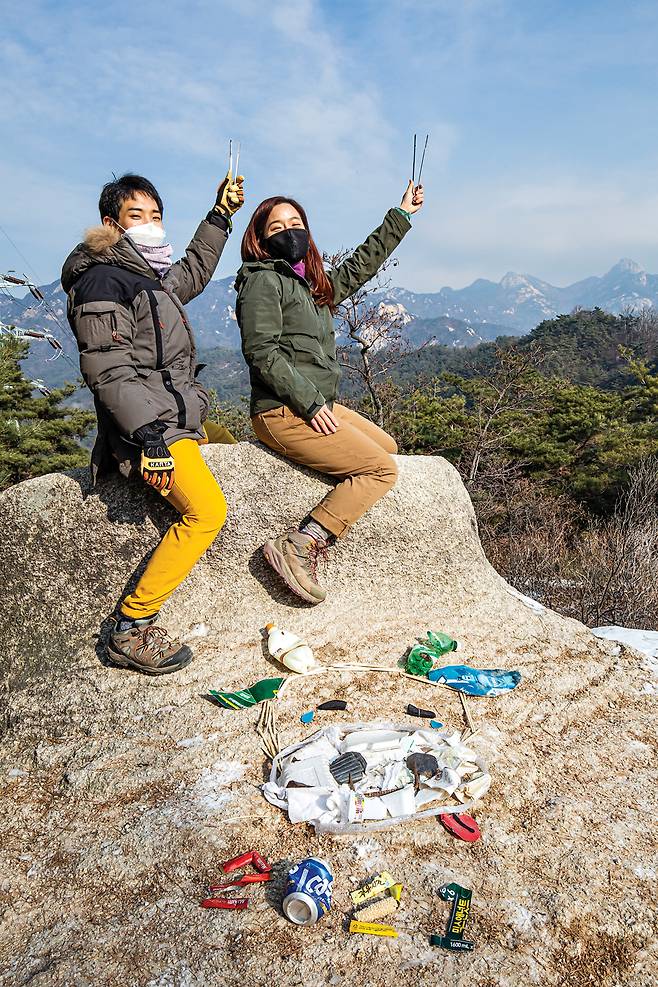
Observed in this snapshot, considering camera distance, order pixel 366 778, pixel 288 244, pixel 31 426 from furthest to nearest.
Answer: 1. pixel 31 426
2. pixel 288 244
3. pixel 366 778

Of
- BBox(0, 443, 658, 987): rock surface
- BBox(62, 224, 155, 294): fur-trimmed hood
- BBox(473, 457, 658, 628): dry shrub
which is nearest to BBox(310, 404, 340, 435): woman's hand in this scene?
BBox(0, 443, 658, 987): rock surface

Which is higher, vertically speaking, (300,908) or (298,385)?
(298,385)

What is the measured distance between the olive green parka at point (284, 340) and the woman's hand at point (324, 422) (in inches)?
1.4

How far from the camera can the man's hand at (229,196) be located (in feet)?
13.5

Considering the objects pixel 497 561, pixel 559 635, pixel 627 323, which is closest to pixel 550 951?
pixel 559 635

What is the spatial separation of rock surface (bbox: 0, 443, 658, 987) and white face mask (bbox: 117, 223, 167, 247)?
1.37 m

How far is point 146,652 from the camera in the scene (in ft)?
12.1

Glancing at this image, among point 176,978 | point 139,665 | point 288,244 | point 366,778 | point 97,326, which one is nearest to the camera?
point 176,978

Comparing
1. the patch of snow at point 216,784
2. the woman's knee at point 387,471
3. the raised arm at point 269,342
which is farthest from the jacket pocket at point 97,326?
the patch of snow at point 216,784

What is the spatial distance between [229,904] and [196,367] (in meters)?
2.91

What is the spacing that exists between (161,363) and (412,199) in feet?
7.75

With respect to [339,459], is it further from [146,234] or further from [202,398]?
[146,234]

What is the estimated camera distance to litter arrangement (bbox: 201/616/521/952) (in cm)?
228

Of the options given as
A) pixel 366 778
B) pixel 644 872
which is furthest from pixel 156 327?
pixel 644 872
